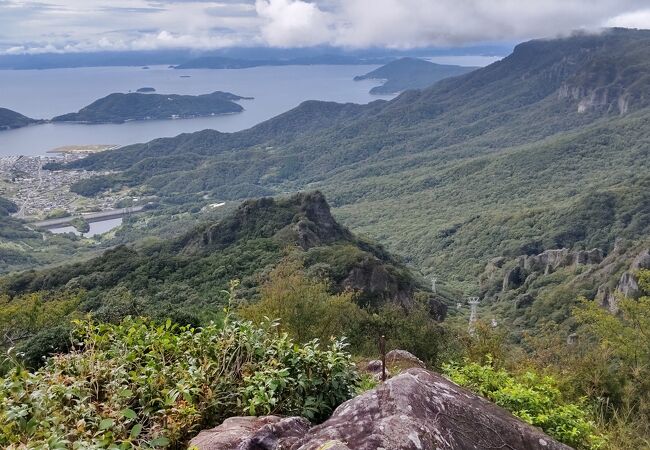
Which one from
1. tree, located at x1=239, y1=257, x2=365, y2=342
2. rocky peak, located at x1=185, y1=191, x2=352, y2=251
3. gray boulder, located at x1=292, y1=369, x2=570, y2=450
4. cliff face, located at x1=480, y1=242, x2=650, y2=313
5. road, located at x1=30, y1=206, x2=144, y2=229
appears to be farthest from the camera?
road, located at x1=30, y1=206, x2=144, y2=229

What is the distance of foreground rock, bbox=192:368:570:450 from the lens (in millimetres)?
4695

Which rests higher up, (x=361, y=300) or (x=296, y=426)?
(x=296, y=426)

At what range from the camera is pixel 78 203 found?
184 m

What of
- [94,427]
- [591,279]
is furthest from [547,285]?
[94,427]

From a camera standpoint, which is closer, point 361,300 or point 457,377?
point 457,377

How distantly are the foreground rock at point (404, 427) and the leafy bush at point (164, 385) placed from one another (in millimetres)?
381

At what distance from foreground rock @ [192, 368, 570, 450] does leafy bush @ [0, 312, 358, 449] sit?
38 cm

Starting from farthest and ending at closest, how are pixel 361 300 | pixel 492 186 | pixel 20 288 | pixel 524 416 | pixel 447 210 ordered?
pixel 492 186 → pixel 447 210 → pixel 20 288 → pixel 361 300 → pixel 524 416

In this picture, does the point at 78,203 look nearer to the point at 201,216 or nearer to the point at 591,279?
the point at 201,216

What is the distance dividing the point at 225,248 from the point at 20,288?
19.8m

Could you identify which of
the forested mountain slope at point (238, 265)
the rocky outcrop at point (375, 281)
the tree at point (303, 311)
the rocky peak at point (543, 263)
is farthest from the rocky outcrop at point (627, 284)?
the tree at point (303, 311)

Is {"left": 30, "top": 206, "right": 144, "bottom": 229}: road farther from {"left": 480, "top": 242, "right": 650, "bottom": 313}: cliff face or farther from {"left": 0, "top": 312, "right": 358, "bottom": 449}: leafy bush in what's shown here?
{"left": 0, "top": 312, "right": 358, "bottom": 449}: leafy bush

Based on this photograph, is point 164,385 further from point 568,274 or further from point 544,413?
point 568,274

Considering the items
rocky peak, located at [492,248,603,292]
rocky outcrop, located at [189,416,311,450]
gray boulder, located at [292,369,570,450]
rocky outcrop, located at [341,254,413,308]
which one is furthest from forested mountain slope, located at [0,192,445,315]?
rocky peak, located at [492,248,603,292]
